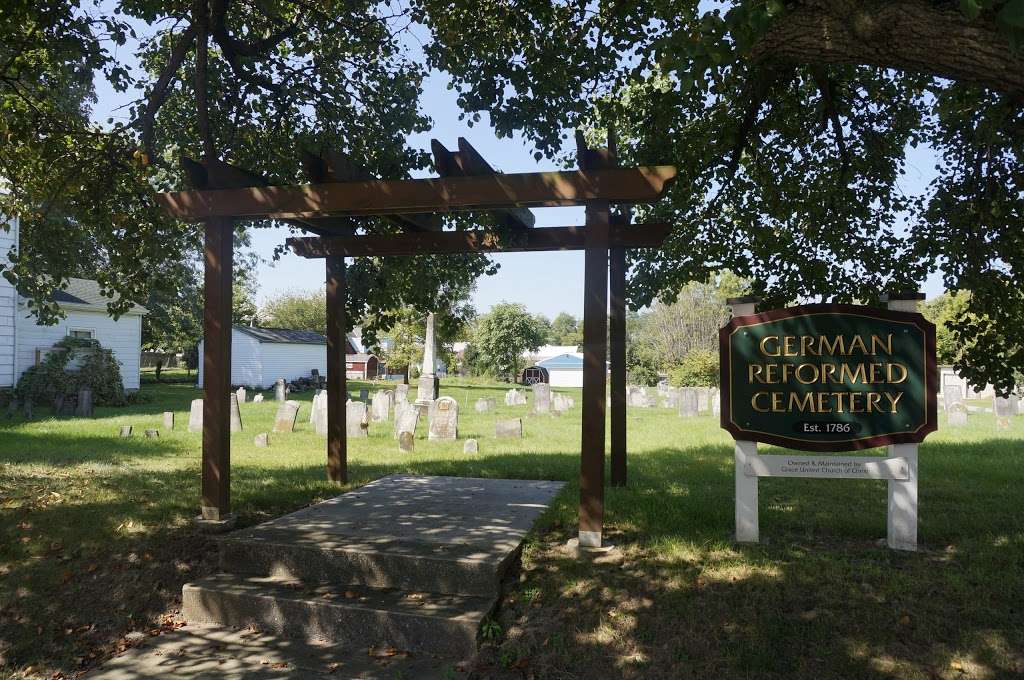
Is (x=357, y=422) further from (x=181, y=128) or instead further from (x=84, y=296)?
(x=84, y=296)

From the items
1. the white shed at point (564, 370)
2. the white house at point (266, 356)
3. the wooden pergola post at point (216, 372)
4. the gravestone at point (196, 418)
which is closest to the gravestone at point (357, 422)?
the gravestone at point (196, 418)

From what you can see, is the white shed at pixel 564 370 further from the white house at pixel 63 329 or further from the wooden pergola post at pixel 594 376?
the wooden pergola post at pixel 594 376

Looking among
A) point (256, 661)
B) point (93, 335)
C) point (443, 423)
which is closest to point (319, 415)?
point (443, 423)

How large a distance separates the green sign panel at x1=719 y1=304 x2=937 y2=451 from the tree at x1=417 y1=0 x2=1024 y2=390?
6.92ft

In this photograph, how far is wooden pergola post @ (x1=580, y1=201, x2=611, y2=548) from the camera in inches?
231

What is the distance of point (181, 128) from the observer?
10781 millimetres

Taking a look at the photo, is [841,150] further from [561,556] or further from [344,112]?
[344,112]

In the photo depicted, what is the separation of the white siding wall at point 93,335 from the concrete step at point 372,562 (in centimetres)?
1985

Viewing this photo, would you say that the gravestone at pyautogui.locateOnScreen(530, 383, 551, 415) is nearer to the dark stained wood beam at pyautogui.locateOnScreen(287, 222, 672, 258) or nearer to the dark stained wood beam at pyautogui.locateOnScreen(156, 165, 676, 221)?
the dark stained wood beam at pyautogui.locateOnScreen(287, 222, 672, 258)

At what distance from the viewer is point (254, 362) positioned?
37125mm

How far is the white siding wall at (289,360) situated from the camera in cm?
3772

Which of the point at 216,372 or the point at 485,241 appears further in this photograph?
the point at 485,241

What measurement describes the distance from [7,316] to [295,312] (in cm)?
5232

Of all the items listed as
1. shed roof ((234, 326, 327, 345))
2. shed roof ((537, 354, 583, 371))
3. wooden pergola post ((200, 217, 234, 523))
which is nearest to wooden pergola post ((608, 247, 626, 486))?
wooden pergola post ((200, 217, 234, 523))
